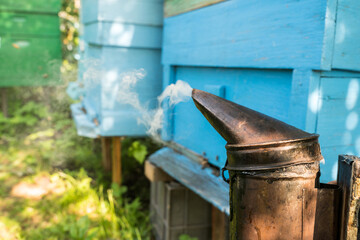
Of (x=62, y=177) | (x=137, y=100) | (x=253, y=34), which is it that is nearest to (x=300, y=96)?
(x=253, y=34)

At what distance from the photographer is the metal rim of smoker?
776 millimetres

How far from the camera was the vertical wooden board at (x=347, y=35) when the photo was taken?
3.97 feet

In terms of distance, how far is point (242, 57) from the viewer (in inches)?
62.7

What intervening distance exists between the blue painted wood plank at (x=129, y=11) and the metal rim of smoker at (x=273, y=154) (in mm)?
2000

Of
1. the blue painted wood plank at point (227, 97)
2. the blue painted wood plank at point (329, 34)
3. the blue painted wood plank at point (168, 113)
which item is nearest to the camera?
the blue painted wood plank at point (329, 34)

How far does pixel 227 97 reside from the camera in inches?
68.5

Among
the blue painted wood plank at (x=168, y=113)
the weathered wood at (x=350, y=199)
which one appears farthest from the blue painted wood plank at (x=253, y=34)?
the weathered wood at (x=350, y=199)

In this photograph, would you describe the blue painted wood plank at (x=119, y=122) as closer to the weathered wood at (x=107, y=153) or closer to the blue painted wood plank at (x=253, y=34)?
the blue painted wood plank at (x=253, y=34)

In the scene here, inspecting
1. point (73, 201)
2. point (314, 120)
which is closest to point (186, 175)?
point (314, 120)

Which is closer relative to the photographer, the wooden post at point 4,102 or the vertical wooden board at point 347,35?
the vertical wooden board at point 347,35

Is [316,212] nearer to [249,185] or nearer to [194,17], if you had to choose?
[249,185]

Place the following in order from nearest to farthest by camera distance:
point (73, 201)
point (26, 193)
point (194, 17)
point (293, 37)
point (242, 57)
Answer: point (293, 37) → point (242, 57) → point (194, 17) → point (73, 201) → point (26, 193)

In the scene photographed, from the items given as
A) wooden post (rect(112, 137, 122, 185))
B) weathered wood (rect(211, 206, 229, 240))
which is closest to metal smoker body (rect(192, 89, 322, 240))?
weathered wood (rect(211, 206, 229, 240))

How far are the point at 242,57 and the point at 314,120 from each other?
19.0 inches
